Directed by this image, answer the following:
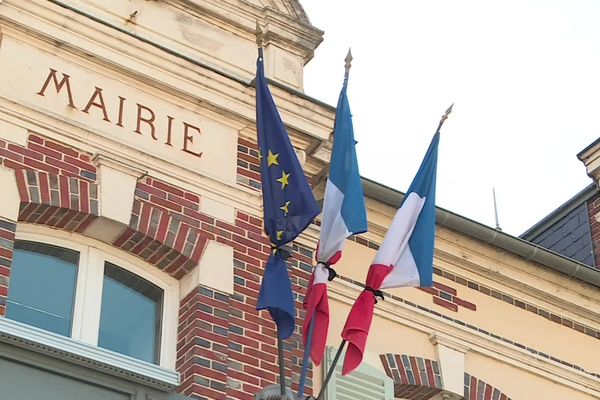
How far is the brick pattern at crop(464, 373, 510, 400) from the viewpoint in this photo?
46.8ft

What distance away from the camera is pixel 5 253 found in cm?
1165

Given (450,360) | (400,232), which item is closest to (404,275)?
(400,232)

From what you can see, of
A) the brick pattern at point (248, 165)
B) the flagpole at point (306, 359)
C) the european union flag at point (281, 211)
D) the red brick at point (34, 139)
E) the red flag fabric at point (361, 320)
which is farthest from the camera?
the brick pattern at point (248, 165)

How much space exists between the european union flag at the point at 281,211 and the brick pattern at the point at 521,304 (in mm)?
3430

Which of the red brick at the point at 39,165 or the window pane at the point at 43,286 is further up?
the red brick at the point at 39,165

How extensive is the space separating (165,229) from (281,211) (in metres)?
1.48

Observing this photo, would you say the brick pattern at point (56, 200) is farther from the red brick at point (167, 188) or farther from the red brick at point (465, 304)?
the red brick at point (465, 304)

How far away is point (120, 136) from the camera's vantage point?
12.8 metres

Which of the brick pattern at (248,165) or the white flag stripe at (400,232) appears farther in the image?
the brick pattern at (248,165)

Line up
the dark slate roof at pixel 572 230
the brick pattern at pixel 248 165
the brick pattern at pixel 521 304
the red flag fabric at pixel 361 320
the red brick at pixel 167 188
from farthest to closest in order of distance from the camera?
the dark slate roof at pixel 572 230 → the brick pattern at pixel 521 304 → the brick pattern at pixel 248 165 → the red brick at pixel 167 188 → the red flag fabric at pixel 361 320

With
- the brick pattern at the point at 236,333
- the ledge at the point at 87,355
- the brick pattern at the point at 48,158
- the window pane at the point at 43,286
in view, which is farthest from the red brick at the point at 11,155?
the ledge at the point at 87,355

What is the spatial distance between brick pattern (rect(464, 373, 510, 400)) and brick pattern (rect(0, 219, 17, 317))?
4.61 meters

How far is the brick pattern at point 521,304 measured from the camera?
48.9 feet

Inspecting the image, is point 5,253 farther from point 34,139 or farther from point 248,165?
point 248,165
